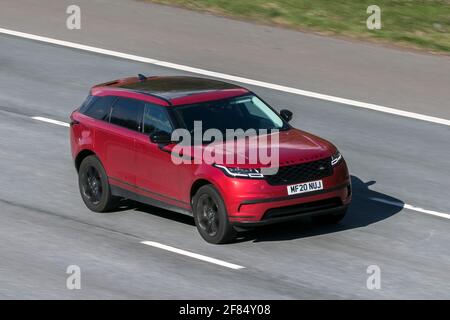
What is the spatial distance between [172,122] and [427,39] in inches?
410

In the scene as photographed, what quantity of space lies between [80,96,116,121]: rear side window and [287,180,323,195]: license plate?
10.3 feet

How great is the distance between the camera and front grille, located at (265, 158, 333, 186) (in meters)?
14.1

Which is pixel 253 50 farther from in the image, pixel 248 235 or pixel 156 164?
pixel 248 235

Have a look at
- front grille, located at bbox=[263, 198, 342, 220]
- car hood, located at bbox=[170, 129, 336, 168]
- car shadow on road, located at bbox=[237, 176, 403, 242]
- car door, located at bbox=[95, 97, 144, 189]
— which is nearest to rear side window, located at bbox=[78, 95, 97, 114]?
car door, located at bbox=[95, 97, 144, 189]

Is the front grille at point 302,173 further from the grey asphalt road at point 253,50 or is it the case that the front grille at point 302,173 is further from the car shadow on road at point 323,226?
the grey asphalt road at point 253,50

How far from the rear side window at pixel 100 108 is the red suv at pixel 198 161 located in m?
0.02

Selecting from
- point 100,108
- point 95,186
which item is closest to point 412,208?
point 95,186

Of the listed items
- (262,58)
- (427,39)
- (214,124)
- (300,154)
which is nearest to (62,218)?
(214,124)

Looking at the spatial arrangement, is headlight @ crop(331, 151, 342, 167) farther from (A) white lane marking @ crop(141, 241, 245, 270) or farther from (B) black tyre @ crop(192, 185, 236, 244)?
(A) white lane marking @ crop(141, 241, 245, 270)

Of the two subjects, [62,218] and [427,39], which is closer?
[62,218]

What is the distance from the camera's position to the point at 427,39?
78.8ft

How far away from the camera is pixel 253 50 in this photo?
77.8ft
